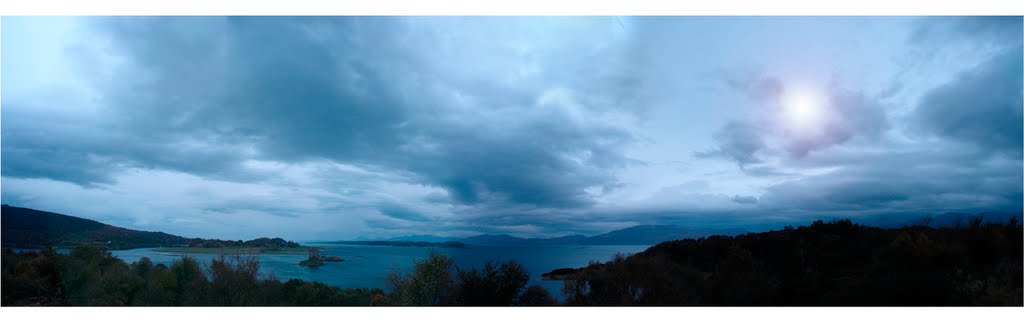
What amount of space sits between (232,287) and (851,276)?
13036 mm

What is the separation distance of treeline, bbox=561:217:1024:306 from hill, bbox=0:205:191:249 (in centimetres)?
1414

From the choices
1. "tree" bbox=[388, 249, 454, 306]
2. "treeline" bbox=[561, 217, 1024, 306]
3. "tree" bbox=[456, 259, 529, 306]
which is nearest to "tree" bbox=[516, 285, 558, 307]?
"tree" bbox=[456, 259, 529, 306]

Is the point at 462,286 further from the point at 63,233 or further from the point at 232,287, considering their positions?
the point at 63,233

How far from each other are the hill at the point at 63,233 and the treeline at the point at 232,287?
1045mm

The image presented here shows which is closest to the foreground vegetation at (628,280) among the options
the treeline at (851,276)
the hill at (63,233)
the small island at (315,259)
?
the treeline at (851,276)

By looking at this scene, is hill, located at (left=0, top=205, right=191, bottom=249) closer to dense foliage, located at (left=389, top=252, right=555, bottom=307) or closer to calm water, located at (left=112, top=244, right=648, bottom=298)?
calm water, located at (left=112, top=244, right=648, bottom=298)

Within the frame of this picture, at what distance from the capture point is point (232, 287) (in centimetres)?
1119

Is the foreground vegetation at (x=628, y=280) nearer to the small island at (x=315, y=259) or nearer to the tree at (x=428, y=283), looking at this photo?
the tree at (x=428, y=283)

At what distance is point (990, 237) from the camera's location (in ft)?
30.0

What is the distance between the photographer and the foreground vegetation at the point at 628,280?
874 centimetres

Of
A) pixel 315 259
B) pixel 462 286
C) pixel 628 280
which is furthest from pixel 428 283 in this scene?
pixel 315 259

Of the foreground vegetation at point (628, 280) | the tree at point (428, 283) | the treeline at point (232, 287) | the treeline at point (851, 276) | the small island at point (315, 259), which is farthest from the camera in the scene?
the small island at point (315, 259)
